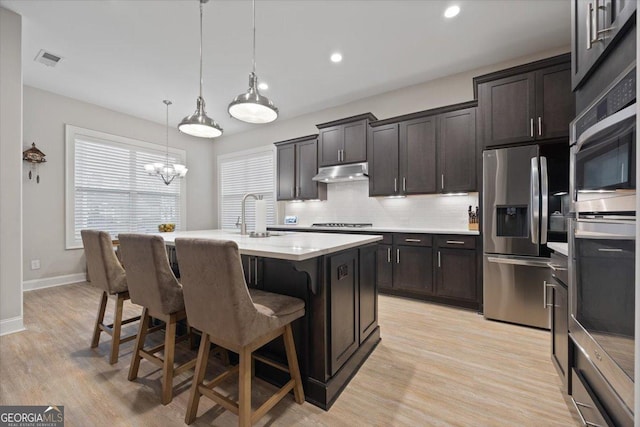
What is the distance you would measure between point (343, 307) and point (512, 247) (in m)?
2.07

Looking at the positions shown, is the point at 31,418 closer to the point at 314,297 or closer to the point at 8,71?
the point at 314,297

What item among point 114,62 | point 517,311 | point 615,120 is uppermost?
point 114,62

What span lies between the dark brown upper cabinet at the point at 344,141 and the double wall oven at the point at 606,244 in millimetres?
3067

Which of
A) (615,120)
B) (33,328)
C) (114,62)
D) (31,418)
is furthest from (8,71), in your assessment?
(615,120)

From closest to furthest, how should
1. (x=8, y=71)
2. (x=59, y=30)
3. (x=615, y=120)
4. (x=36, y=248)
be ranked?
(x=615, y=120), (x=8, y=71), (x=59, y=30), (x=36, y=248)

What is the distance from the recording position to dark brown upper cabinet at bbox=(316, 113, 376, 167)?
13.6ft

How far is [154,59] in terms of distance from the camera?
340 centimetres

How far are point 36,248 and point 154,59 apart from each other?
346 cm

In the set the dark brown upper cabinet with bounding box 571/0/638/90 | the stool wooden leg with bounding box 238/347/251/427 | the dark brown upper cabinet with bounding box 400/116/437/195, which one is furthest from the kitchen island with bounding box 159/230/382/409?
the dark brown upper cabinet with bounding box 400/116/437/195

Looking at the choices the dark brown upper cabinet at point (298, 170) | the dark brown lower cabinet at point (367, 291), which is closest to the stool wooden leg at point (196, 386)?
the dark brown lower cabinet at point (367, 291)

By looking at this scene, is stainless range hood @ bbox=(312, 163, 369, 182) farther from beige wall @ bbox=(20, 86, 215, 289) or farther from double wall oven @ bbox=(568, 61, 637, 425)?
beige wall @ bbox=(20, 86, 215, 289)

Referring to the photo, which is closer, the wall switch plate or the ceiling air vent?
the ceiling air vent

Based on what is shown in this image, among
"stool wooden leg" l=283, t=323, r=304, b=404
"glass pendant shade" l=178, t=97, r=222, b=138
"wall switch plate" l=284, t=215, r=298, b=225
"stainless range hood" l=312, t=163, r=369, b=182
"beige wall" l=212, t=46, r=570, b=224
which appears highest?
"beige wall" l=212, t=46, r=570, b=224

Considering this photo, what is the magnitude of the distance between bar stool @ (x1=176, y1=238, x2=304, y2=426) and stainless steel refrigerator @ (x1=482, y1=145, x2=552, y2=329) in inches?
94.7
